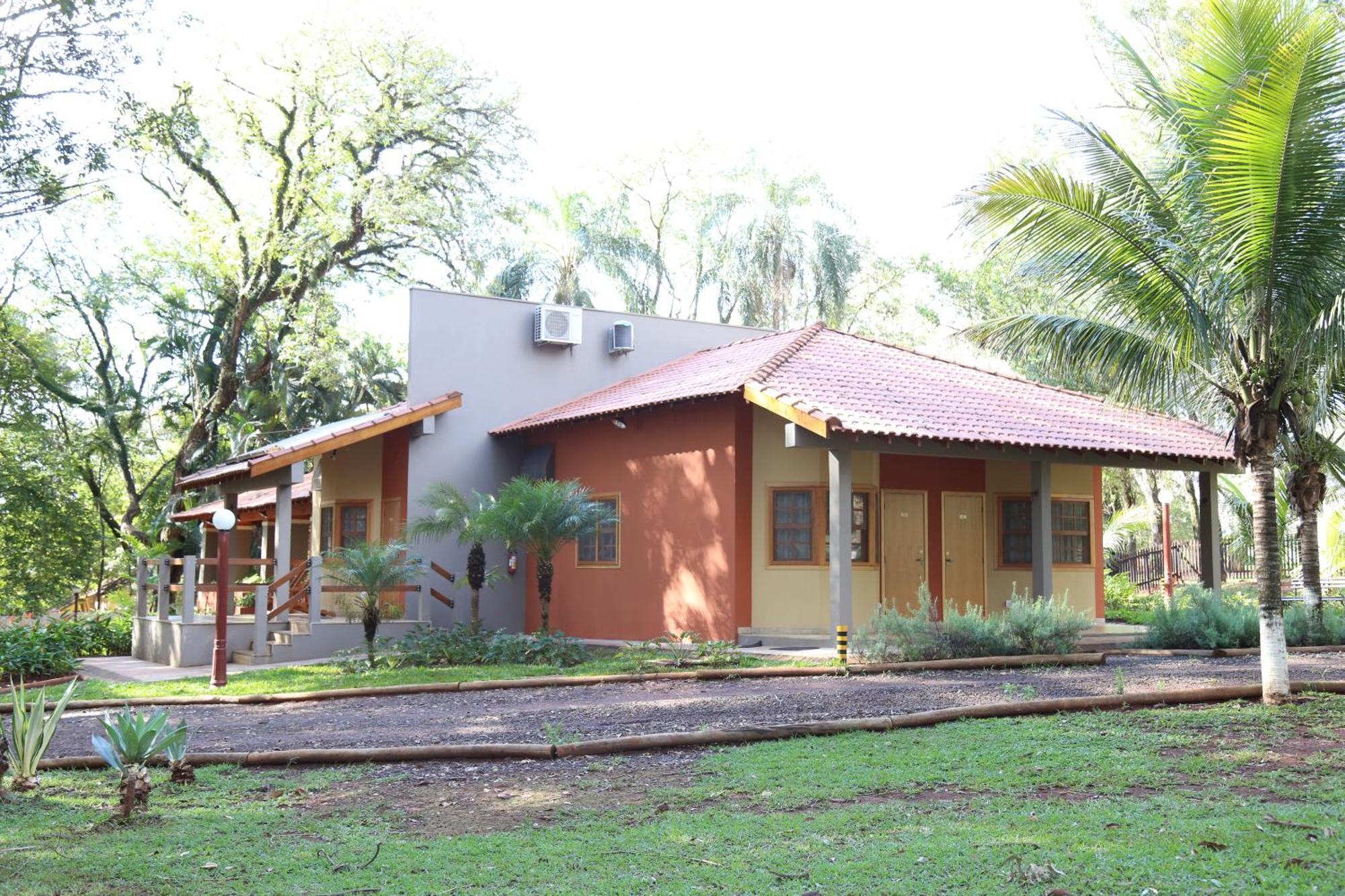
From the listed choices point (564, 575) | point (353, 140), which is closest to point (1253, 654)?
point (564, 575)

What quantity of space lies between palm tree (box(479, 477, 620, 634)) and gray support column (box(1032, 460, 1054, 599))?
615 cm

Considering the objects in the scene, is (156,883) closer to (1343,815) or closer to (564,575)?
(1343,815)

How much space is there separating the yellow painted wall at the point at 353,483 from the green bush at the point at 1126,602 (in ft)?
43.3

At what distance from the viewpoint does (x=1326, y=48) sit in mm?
8336

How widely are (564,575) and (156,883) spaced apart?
13768 mm

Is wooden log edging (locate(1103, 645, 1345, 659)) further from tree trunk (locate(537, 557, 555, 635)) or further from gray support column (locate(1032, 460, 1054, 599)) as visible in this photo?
tree trunk (locate(537, 557, 555, 635))

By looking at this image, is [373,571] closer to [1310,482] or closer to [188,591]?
[188,591]

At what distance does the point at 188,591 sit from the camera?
1702 cm

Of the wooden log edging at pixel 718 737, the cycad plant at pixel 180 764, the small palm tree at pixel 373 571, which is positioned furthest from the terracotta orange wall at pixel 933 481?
the cycad plant at pixel 180 764

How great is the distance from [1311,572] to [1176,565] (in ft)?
51.3

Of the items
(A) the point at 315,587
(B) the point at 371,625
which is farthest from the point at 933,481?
(A) the point at 315,587

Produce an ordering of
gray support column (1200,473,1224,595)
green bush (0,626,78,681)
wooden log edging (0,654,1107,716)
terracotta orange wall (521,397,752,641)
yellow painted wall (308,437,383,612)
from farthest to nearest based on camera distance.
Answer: yellow painted wall (308,437,383,612) → gray support column (1200,473,1224,595) → terracotta orange wall (521,397,752,641) → green bush (0,626,78,681) → wooden log edging (0,654,1107,716)

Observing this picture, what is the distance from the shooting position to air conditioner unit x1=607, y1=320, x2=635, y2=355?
69.7 ft

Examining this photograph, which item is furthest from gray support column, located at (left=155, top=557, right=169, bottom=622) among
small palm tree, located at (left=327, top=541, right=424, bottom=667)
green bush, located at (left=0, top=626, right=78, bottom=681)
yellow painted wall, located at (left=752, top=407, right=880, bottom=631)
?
yellow painted wall, located at (left=752, top=407, right=880, bottom=631)
